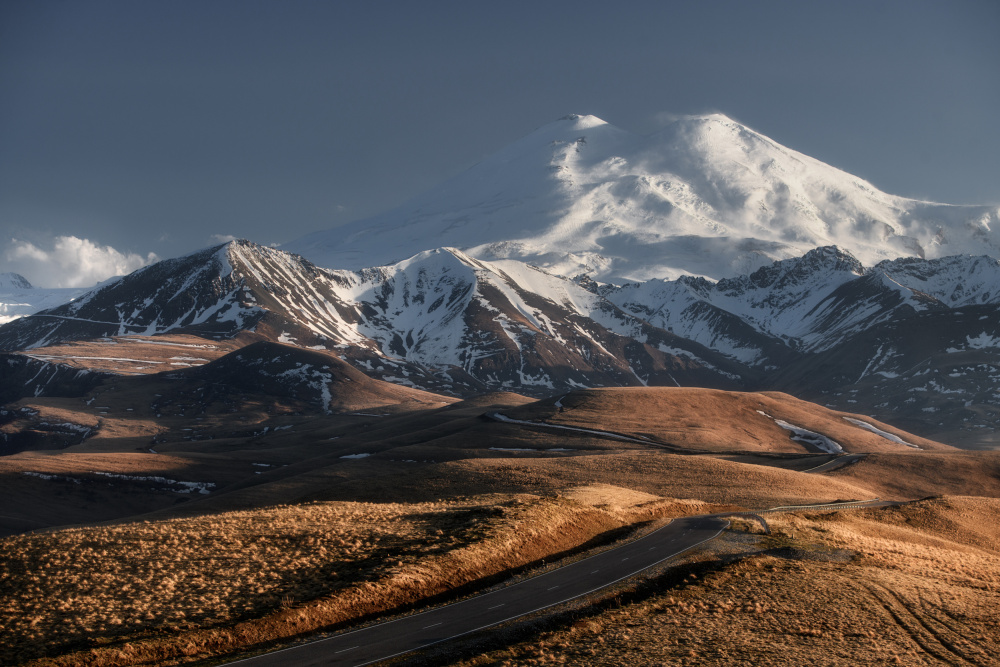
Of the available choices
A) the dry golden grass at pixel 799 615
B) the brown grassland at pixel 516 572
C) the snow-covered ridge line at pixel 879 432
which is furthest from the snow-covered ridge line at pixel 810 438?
the dry golden grass at pixel 799 615

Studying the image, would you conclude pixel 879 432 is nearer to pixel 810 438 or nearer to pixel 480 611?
pixel 810 438

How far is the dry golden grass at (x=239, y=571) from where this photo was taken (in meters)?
25.0

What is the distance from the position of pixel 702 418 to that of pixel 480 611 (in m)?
120

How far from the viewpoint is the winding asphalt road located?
23.9 m

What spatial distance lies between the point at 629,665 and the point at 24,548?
2744cm

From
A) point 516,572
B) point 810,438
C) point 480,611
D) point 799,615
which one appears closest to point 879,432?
point 810,438

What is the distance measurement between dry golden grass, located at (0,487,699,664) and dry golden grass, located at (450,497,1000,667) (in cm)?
752

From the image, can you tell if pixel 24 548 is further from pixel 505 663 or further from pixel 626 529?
pixel 626 529

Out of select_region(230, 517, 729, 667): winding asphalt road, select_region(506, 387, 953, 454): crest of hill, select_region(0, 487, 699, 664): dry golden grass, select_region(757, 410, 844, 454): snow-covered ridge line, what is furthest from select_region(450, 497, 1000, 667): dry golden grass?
select_region(757, 410, 844, 454): snow-covered ridge line

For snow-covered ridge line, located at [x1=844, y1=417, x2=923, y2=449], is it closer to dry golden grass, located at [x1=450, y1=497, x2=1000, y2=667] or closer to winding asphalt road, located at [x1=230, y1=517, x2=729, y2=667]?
dry golden grass, located at [x1=450, y1=497, x2=1000, y2=667]

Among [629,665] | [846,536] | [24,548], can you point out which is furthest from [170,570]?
[846,536]

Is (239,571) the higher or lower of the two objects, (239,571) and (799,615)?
the higher

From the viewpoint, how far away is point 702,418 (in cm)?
14175

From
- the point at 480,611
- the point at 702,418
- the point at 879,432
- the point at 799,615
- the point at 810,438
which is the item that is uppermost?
the point at 480,611
